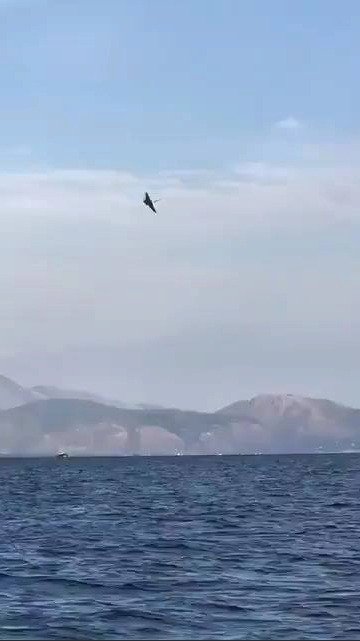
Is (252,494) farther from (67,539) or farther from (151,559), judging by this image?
(151,559)

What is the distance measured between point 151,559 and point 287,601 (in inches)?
470

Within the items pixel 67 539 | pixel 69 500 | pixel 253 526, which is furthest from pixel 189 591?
pixel 69 500

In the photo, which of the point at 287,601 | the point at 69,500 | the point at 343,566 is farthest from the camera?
the point at 69,500

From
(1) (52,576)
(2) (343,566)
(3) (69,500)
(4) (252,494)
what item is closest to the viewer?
(1) (52,576)

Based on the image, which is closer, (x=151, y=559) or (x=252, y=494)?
(x=151, y=559)

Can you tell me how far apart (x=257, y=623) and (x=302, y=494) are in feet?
227

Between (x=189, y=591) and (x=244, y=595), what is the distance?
2.02 m

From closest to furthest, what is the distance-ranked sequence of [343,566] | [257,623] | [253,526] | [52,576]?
[257,623]
[52,576]
[343,566]
[253,526]

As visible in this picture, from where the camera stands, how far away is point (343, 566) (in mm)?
43062

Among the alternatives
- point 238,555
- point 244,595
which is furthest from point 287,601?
point 238,555

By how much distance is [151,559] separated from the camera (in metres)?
45.9

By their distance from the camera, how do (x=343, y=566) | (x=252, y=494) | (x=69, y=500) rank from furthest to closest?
1. (x=252, y=494)
2. (x=69, y=500)
3. (x=343, y=566)

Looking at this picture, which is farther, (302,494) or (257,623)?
(302,494)

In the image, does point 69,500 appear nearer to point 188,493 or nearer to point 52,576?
point 188,493
